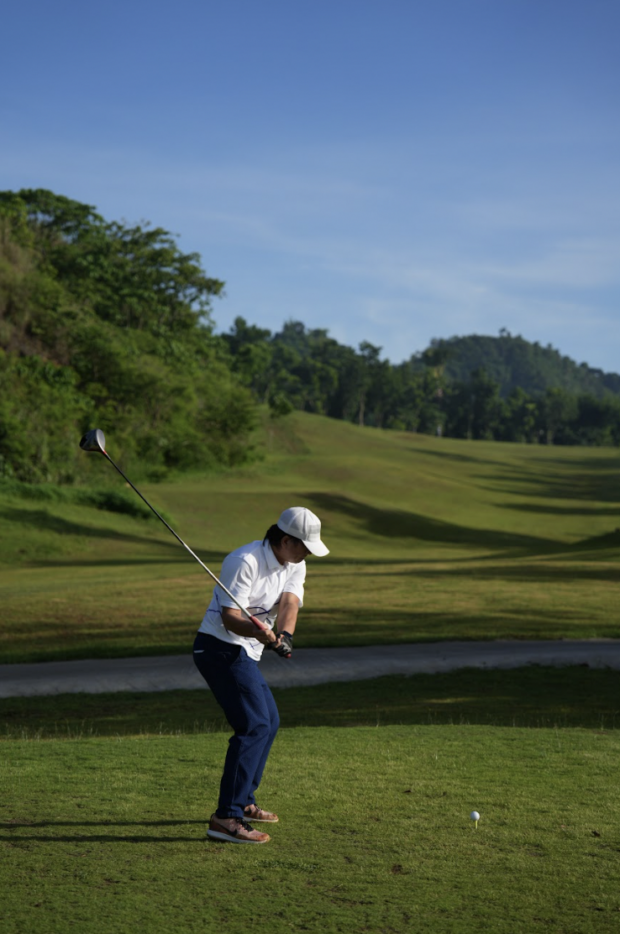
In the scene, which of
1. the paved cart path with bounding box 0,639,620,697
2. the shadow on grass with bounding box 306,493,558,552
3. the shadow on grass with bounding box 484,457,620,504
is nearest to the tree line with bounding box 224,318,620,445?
the shadow on grass with bounding box 484,457,620,504

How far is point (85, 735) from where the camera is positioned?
1197 centimetres

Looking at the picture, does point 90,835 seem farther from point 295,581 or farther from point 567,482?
point 567,482

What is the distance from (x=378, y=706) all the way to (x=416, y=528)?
46674mm

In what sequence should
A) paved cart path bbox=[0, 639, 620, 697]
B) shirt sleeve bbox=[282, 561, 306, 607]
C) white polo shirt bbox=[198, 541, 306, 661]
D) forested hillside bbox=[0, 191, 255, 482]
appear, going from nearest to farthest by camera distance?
white polo shirt bbox=[198, 541, 306, 661], shirt sleeve bbox=[282, 561, 306, 607], paved cart path bbox=[0, 639, 620, 697], forested hillside bbox=[0, 191, 255, 482]

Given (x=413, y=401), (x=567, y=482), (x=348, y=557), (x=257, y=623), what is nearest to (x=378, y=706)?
(x=257, y=623)

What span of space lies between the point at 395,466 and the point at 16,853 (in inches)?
3419

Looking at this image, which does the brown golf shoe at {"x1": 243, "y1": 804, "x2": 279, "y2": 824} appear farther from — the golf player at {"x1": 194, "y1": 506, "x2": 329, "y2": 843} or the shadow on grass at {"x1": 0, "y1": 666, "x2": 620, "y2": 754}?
the shadow on grass at {"x1": 0, "y1": 666, "x2": 620, "y2": 754}

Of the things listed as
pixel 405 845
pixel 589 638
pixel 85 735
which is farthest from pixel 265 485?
pixel 405 845

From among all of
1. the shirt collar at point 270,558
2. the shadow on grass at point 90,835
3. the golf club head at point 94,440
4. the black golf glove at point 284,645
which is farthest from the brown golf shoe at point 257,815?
the golf club head at point 94,440

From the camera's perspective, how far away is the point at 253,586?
6.36m

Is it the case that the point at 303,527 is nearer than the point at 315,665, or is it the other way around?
the point at 303,527

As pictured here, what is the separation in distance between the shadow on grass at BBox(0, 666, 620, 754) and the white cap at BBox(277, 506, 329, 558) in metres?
5.94

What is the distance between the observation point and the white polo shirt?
630 centimetres

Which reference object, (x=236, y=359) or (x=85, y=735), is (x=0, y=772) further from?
(x=236, y=359)
